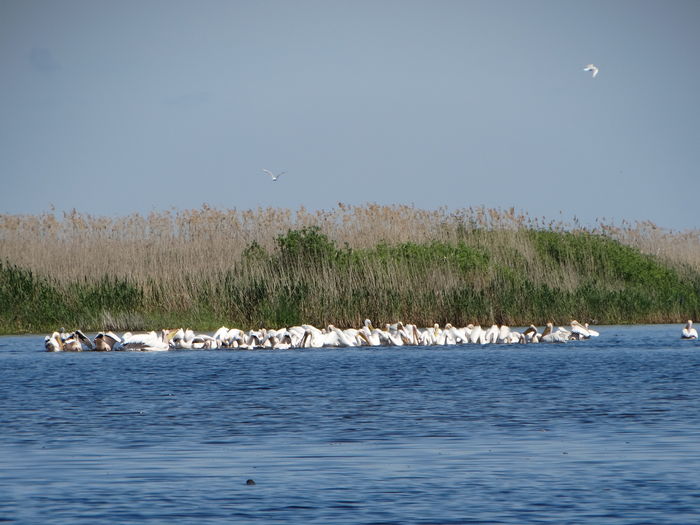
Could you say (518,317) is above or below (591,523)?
above

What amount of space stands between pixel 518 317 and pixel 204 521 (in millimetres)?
22894

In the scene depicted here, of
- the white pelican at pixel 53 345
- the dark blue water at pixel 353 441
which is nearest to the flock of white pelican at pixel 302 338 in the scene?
the white pelican at pixel 53 345

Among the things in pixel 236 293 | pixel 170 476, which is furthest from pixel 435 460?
pixel 236 293

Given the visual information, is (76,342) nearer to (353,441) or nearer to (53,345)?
(53,345)

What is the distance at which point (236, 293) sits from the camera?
30.1m

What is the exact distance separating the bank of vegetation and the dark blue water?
24.6ft

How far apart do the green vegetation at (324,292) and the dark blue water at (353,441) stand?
24.0 feet

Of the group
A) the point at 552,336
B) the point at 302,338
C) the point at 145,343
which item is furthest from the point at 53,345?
the point at 552,336

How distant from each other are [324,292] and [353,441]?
57.7 feet

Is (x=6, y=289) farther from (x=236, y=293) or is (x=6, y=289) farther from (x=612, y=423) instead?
(x=612, y=423)

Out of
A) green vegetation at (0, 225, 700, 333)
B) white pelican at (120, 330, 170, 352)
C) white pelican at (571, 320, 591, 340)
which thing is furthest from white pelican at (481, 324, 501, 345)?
white pelican at (120, 330, 170, 352)

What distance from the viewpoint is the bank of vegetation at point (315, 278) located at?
29.8 m

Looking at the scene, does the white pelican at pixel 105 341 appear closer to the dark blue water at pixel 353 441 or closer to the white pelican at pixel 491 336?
the dark blue water at pixel 353 441

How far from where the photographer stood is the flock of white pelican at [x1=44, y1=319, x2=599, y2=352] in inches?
1032
